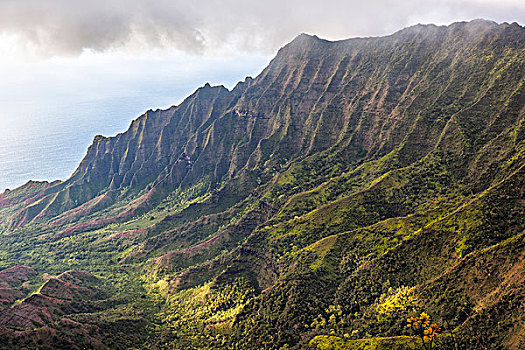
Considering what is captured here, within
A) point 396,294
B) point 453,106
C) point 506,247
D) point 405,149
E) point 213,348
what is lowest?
point 213,348

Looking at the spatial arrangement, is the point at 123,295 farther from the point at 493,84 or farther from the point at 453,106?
the point at 493,84

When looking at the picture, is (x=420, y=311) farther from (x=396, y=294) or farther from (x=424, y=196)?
(x=424, y=196)

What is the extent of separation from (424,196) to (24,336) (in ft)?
509

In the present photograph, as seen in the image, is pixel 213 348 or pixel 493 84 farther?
pixel 493 84

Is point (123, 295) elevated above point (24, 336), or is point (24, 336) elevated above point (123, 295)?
point (24, 336)

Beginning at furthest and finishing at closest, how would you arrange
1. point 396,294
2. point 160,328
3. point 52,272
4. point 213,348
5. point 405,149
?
point 52,272
point 405,149
point 160,328
point 213,348
point 396,294

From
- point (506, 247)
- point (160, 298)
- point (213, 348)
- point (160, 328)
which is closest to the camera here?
point (506, 247)

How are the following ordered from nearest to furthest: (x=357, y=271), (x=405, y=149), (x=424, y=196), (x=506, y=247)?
(x=506, y=247), (x=357, y=271), (x=424, y=196), (x=405, y=149)

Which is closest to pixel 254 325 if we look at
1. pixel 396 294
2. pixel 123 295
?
pixel 396 294

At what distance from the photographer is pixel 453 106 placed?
182 meters

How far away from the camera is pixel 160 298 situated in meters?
163

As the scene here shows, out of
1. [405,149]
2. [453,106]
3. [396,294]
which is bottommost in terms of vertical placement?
[396,294]

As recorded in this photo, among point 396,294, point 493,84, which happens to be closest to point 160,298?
point 396,294

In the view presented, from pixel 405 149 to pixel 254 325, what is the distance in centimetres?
12042
